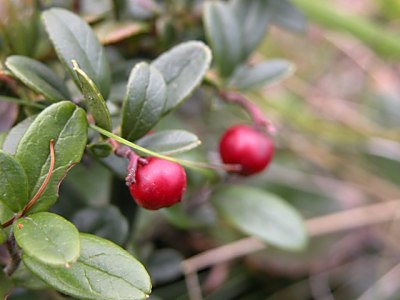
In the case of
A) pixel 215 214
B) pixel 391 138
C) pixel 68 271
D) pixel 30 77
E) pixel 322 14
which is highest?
pixel 30 77

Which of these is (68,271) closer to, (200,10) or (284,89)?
(200,10)

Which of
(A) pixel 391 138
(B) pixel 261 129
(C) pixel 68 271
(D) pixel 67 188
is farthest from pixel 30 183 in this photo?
(A) pixel 391 138

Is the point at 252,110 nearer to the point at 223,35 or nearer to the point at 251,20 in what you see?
the point at 223,35

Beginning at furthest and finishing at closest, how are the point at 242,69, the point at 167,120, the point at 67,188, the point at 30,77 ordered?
1. the point at 167,120
2. the point at 242,69
3. the point at 67,188
4. the point at 30,77

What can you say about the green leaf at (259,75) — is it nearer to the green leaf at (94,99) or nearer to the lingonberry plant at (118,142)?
the lingonberry plant at (118,142)

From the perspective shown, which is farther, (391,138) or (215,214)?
(391,138)

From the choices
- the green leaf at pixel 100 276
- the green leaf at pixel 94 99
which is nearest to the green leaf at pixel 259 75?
the green leaf at pixel 94 99
